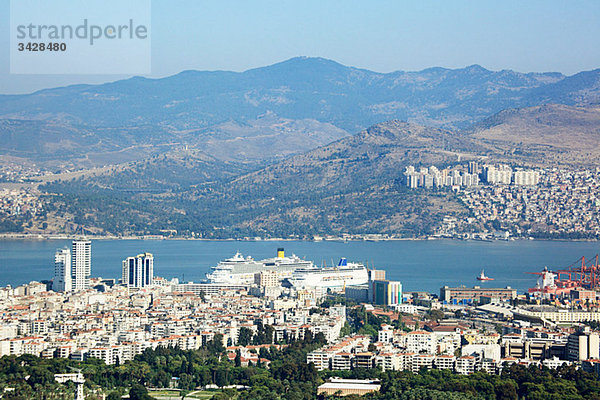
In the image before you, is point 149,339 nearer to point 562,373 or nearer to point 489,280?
point 562,373

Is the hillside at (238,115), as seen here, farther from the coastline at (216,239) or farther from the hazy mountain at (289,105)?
the coastline at (216,239)

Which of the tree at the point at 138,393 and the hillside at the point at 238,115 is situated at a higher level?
the hillside at the point at 238,115

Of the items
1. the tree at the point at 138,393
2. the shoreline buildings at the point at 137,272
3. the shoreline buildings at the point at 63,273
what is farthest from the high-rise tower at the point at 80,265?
the tree at the point at 138,393

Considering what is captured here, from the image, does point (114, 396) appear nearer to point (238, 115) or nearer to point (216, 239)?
point (216, 239)

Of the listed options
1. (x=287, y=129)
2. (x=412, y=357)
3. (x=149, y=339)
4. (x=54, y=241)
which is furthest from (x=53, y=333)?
(x=287, y=129)

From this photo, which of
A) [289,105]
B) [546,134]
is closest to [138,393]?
[546,134]

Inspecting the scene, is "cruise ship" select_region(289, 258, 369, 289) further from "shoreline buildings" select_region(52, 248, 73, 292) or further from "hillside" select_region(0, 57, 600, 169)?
"hillside" select_region(0, 57, 600, 169)
